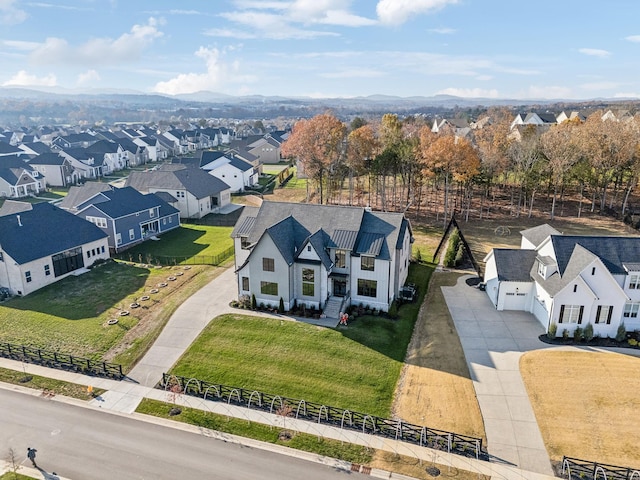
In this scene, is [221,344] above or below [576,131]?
below

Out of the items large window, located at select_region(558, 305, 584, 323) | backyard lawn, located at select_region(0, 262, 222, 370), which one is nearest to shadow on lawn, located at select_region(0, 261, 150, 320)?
backyard lawn, located at select_region(0, 262, 222, 370)

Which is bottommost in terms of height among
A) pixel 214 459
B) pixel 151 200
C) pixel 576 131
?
pixel 214 459

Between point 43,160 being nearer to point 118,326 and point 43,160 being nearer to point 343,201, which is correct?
point 343,201

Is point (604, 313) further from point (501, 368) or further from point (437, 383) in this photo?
point (437, 383)

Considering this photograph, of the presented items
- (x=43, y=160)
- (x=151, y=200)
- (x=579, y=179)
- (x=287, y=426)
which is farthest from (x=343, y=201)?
(x=43, y=160)

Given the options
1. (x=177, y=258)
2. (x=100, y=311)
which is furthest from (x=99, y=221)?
(x=100, y=311)

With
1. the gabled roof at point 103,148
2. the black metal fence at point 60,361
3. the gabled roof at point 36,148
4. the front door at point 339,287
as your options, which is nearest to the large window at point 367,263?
the front door at point 339,287
